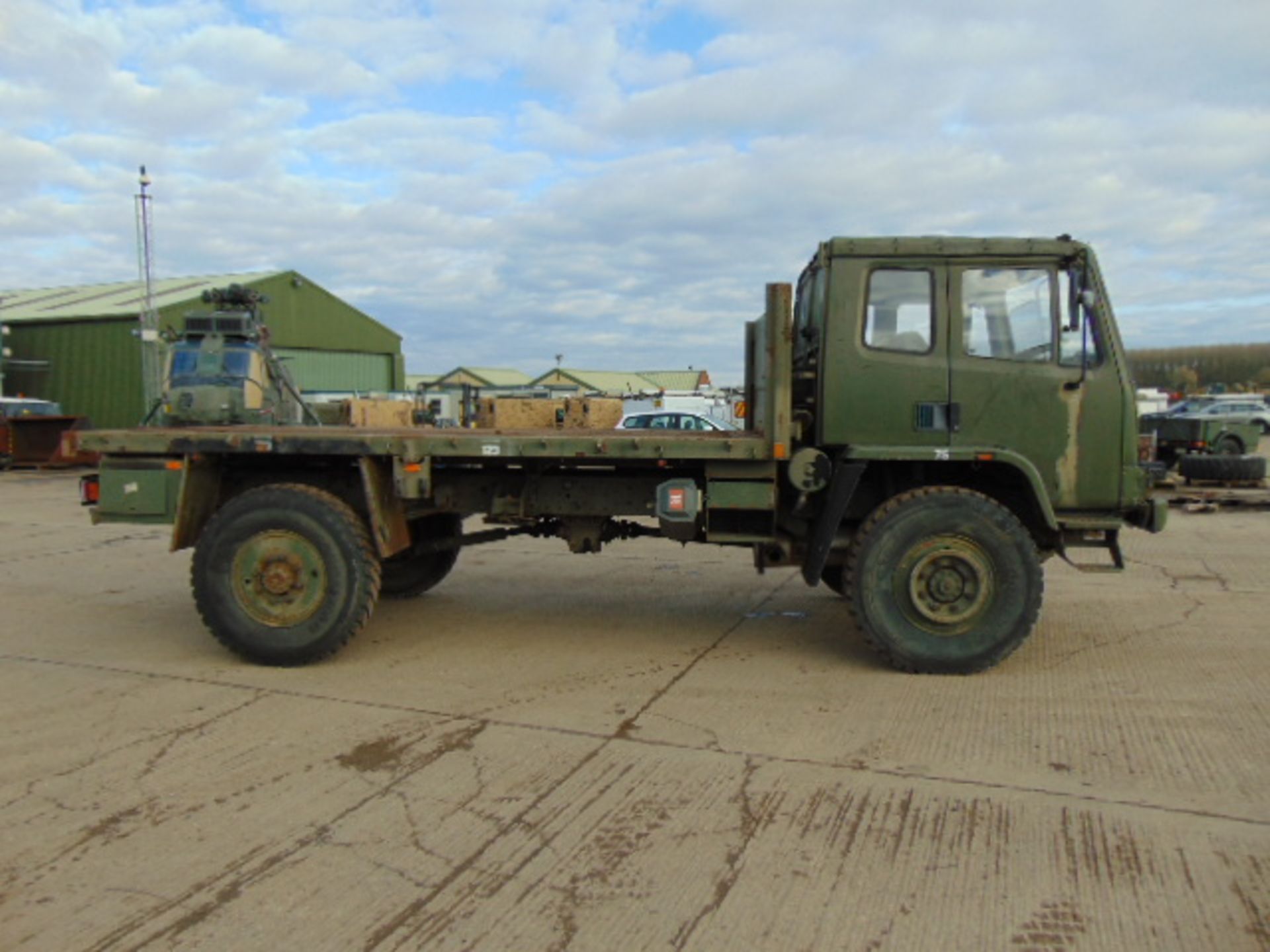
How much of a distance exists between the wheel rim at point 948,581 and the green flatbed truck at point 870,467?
0.04 ft

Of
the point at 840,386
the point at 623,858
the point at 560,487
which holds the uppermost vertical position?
the point at 840,386

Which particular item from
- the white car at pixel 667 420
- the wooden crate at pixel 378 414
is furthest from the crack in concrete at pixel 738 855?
the white car at pixel 667 420

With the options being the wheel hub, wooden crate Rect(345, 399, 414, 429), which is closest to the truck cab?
the wheel hub

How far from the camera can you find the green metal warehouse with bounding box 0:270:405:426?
3022 centimetres

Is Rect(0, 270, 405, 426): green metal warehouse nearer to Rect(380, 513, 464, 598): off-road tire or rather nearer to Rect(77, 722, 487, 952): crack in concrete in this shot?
Rect(380, 513, 464, 598): off-road tire

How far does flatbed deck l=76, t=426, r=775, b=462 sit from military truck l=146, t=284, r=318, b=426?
11783mm

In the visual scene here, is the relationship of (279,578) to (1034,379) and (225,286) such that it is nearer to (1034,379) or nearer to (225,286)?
(1034,379)

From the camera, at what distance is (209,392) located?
17.7 metres

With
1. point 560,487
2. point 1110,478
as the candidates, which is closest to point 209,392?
point 560,487

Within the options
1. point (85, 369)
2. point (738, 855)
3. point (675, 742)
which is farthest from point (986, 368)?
point (85, 369)

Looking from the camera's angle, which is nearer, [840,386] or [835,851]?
[835,851]

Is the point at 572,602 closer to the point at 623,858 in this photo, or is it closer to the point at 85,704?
the point at 85,704

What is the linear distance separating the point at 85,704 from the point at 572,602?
148 inches

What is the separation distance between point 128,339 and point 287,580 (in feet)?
90.4
